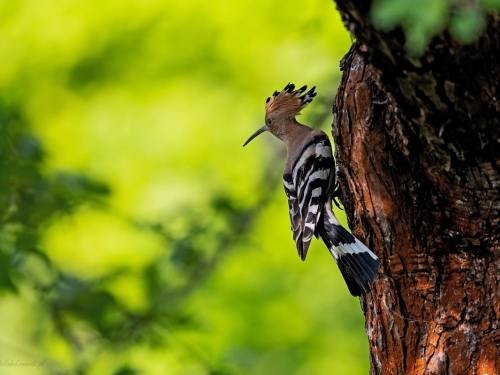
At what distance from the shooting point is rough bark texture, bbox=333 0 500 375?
251 cm

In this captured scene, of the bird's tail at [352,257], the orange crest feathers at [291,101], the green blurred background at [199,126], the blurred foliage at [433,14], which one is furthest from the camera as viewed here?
the green blurred background at [199,126]

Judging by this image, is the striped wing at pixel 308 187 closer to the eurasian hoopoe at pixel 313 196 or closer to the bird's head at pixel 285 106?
the eurasian hoopoe at pixel 313 196

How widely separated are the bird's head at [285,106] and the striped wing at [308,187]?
0.71 meters

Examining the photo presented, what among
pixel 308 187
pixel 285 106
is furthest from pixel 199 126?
pixel 308 187

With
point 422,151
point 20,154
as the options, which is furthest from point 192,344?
point 422,151

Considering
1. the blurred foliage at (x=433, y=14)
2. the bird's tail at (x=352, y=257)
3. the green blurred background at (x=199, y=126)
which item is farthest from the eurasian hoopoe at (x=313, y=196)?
the blurred foliage at (x=433, y=14)

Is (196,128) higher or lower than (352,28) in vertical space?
higher

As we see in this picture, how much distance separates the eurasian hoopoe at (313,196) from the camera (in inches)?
126

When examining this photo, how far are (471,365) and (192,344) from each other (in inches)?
101

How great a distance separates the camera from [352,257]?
10.6ft

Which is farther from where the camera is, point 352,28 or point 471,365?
point 471,365

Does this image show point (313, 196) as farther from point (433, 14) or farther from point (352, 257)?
point (433, 14)

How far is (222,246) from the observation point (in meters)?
6.01

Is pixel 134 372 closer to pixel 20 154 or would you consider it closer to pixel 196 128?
pixel 20 154
